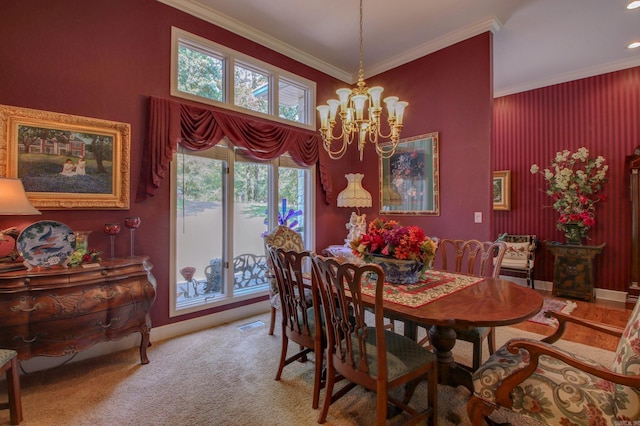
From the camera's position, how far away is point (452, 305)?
1646 mm

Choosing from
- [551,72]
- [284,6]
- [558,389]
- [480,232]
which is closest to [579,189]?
[551,72]

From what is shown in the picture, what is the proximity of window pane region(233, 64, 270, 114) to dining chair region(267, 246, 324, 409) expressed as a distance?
7.56 ft

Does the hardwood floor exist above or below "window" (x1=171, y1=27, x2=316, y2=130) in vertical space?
below

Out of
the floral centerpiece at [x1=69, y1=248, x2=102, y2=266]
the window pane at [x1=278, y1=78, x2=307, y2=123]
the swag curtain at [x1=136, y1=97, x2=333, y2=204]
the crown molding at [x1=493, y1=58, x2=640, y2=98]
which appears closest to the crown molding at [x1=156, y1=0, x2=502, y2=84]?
the window pane at [x1=278, y1=78, x2=307, y2=123]

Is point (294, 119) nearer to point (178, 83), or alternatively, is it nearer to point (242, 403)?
point (178, 83)

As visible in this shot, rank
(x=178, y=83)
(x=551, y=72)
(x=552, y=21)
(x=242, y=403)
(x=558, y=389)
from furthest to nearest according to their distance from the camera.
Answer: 1. (x=551, y=72)
2. (x=552, y=21)
3. (x=178, y=83)
4. (x=242, y=403)
5. (x=558, y=389)

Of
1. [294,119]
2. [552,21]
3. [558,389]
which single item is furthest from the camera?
[294,119]

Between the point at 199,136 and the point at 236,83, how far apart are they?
0.92 m

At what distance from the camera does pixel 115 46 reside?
2738 millimetres

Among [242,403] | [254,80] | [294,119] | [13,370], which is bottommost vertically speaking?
[242,403]

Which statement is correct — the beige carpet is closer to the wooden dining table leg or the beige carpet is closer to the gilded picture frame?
the wooden dining table leg

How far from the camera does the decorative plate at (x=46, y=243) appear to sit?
2184mm

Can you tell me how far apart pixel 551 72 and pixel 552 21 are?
1.56 m

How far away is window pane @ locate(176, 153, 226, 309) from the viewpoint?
10.5 feet
